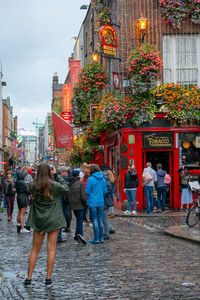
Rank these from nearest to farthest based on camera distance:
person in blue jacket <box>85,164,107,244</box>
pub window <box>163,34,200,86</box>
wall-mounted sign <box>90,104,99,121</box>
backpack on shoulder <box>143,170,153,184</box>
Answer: person in blue jacket <box>85,164,107,244</box>
backpack on shoulder <box>143,170,153,184</box>
pub window <box>163,34,200,86</box>
wall-mounted sign <box>90,104,99,121</box>

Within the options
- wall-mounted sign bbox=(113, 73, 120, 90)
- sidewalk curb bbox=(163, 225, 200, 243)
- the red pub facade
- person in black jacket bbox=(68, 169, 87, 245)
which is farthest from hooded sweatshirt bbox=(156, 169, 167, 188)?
person in black jacket bbox=(68, 169, 87, 245)

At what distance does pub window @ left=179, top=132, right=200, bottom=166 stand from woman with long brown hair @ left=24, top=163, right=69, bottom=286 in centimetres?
1391

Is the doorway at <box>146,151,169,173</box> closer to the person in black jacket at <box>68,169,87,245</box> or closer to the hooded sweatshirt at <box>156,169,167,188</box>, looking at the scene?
the hooded sweatshirt at <box>156,169,167,188</box>

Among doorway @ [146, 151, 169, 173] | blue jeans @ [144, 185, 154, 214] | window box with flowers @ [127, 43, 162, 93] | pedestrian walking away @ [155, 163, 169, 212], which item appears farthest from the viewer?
doorway @ [146, 151, 169, 173]

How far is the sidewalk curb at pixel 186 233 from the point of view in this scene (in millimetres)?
11297

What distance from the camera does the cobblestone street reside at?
646cm

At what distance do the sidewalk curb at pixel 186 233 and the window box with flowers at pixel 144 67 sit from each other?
7.49m

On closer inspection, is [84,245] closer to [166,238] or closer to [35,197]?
[166,238]

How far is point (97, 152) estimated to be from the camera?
28.7 m

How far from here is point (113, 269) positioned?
26.4 feet

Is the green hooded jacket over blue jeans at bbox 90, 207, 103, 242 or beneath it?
over

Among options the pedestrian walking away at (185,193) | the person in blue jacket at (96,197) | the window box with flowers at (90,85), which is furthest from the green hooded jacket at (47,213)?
the window box with flowers at (90,85)

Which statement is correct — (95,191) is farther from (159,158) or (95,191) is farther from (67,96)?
(67,96)

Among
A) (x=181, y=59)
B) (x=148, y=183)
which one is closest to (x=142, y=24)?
(x=181, y=59)
